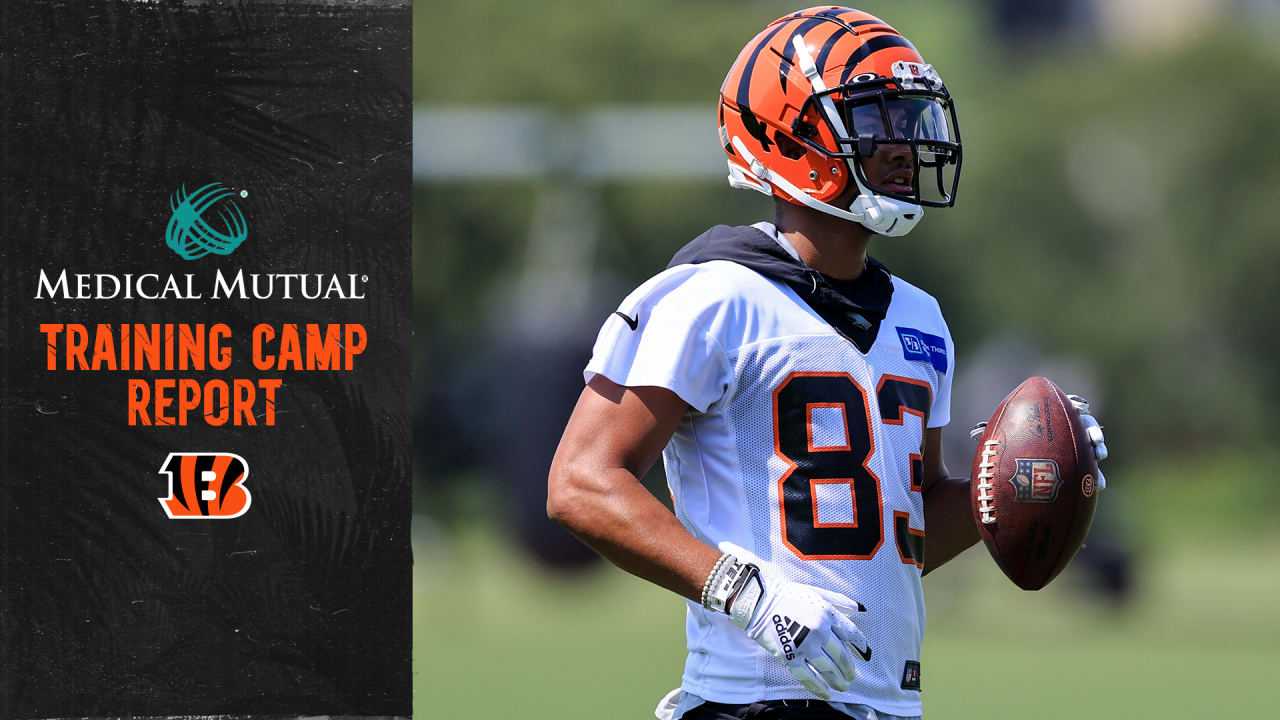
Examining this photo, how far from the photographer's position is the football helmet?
4.25 metres

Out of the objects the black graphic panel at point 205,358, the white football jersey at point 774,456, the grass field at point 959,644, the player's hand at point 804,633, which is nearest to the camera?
the player's hand at point 804,633

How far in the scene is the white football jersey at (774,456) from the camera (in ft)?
13.1

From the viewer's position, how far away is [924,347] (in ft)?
14.3

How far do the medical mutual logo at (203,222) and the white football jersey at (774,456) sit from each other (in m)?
1.67

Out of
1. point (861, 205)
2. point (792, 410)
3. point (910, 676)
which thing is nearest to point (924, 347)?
→ point (861, 205)

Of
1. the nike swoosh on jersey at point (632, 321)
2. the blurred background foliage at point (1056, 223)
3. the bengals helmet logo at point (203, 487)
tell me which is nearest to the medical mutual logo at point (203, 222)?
the bengals helmet logo at point (203, 487)

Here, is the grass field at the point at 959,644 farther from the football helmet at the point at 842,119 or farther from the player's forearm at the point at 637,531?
the player's forearm at the point at 637,531

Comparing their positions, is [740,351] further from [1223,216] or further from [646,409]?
[1223,216]

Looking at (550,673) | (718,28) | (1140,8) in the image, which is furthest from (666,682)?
(1140,8)

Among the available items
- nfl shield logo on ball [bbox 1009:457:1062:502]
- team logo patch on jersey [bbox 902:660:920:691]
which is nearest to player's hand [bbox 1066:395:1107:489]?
nfl shield logo on ball [bbox 1009:457:1062:502]

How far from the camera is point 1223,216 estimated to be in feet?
133

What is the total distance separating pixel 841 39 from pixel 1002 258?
37.9 m

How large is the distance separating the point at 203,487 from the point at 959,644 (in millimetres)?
12409

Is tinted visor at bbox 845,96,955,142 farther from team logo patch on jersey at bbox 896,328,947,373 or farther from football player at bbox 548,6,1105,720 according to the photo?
team logo patch on jersey at bbox 896,328,947,373
